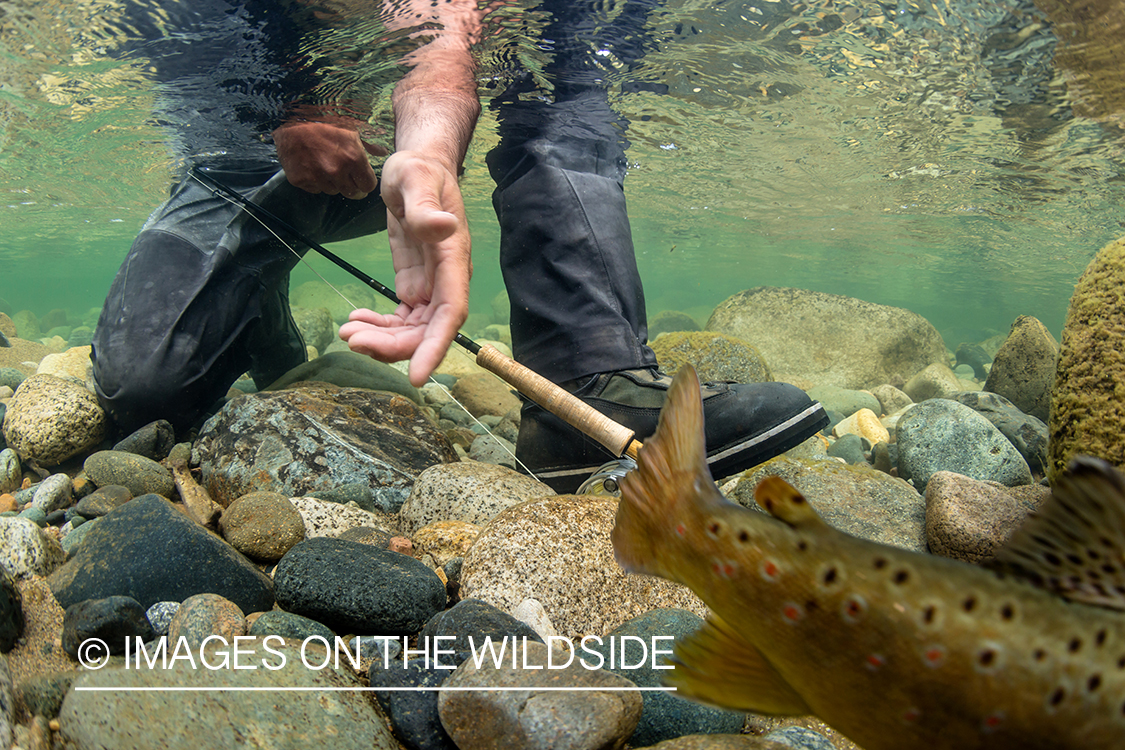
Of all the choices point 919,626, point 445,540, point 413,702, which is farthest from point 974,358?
point 919,626

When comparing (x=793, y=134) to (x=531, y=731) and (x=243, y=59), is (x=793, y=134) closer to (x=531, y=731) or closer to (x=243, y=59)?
(x=243, y=59)

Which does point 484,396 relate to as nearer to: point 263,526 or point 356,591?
point 263,526

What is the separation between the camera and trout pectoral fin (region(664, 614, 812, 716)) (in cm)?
74

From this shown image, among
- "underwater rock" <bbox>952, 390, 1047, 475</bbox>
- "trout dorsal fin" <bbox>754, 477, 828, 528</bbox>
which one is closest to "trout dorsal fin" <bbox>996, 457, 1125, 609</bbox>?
"trout dorsal fin" <bbox>754, 477, 828, 528</bbox>

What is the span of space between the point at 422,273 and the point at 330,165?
2.80 m

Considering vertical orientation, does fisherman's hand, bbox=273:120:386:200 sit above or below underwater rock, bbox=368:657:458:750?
above

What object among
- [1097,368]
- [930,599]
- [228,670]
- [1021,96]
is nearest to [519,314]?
[228,670]

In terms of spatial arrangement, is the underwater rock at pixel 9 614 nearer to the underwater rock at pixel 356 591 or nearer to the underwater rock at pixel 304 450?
the underwater rock at pixel 356 591

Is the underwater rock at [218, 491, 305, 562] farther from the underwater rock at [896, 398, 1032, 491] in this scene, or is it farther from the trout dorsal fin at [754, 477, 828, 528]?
the underwater rock at [896, 398, 1032, 491]

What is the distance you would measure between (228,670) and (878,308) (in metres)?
14.6

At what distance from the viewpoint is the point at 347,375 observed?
498 centimetres

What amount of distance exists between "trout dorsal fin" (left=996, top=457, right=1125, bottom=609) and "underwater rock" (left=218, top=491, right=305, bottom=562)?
2.61m

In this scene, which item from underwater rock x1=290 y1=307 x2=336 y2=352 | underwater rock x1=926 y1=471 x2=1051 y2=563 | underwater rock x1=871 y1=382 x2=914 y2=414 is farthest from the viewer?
underwater rock x1=290 y1=307 x2=336 y2=352

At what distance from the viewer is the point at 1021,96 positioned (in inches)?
339
